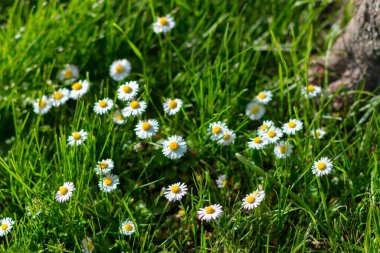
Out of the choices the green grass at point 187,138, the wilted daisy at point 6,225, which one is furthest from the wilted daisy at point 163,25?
the wilted daisy at point 6,225

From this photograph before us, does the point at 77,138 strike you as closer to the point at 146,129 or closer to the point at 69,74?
the point at 146,129

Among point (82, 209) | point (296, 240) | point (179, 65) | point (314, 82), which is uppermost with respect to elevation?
point (179, 65)

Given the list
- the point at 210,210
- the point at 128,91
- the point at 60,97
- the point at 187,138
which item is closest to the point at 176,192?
the point at 210,210

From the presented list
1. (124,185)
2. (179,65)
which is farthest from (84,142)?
(179,65)

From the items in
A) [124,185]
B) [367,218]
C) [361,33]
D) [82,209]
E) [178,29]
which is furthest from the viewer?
[178,29]

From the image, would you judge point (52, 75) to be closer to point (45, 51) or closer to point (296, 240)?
point (45, 51)

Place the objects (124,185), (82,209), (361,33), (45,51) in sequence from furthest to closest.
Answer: (45,51)
(361,33)
(124,185)
(82,209)

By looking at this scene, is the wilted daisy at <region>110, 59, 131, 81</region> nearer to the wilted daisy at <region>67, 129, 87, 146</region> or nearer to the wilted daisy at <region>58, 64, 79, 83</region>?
the wilted daisy at <region>58, 64, 79, 83</region>

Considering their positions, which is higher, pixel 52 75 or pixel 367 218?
pixel 52 75
